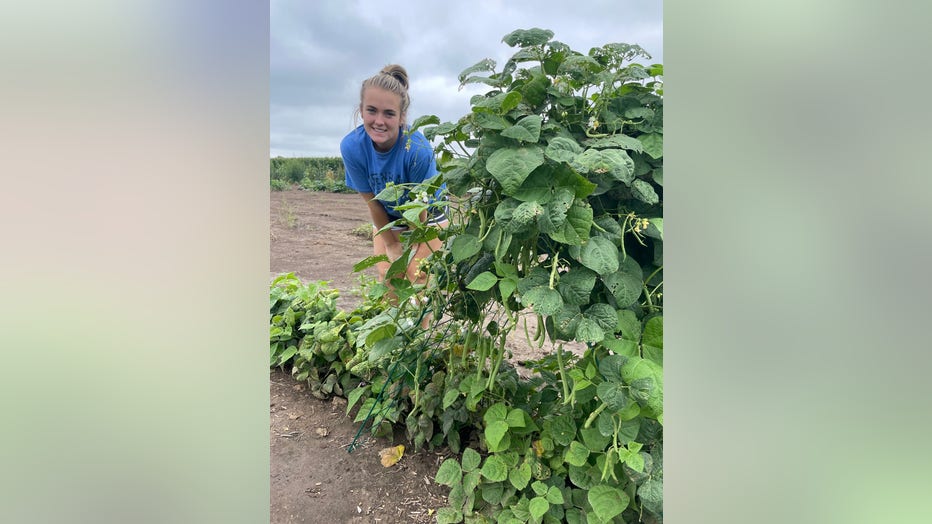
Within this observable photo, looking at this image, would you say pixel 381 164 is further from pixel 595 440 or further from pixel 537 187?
pixel 595 440

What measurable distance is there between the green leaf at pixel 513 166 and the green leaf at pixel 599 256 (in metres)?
0.19

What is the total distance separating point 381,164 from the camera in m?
2.59

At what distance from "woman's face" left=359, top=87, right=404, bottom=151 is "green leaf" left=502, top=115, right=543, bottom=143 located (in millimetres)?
1657

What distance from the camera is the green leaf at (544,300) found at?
3.27 ft

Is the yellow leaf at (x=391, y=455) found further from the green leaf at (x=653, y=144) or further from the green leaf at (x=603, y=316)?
the green leaf at (x=653, y=144)

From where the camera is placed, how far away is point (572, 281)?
41.4 inches

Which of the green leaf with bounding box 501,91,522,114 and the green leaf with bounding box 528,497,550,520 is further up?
the green leaf with bounding box 501,91,522,114

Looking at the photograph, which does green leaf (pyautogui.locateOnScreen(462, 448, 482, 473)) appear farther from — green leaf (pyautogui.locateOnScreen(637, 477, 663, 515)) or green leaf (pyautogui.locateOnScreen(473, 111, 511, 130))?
green leaf (pyautogui.locateOnScreen(473, 111, 511, 130))

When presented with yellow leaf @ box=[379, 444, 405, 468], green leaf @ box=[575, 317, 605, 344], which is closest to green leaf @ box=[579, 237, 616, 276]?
green leaf @ box=[575, 317, 605, 344]

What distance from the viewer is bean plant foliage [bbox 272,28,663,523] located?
101 cm
